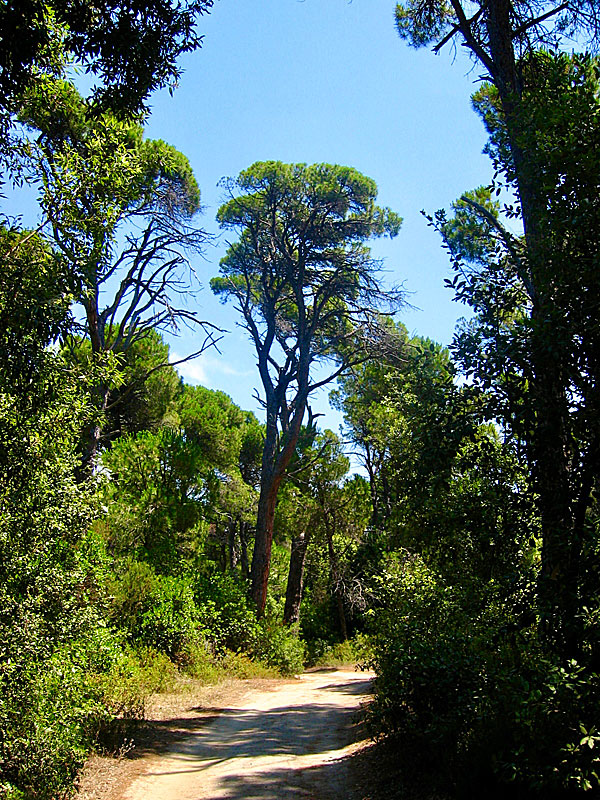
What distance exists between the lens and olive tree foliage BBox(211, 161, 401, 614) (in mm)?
17359

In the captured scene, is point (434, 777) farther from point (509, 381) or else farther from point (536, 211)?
point (536, 211)

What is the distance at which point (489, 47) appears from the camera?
746 centimetres

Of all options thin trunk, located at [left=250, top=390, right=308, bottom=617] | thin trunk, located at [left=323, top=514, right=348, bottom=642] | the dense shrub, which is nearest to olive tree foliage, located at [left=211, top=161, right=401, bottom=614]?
thin trunk, located at [left=250, top=390, right=308, bottom=617]

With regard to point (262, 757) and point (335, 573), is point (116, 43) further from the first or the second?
point (335, 573)

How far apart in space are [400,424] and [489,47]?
22.0 ft

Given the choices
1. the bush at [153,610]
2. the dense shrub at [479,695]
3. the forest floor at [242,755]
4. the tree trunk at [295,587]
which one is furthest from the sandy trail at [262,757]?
the tree trunk at [295,587]

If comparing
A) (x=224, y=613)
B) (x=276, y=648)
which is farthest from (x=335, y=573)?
(x=224, y=613)

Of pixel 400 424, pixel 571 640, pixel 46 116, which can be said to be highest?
pixel 46 116

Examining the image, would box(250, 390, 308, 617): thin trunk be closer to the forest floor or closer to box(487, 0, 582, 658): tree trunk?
the forest floor

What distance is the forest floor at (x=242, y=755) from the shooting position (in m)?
5.69

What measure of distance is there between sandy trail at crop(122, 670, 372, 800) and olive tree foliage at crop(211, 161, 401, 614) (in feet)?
23.5

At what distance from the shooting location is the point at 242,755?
7160 millimetres

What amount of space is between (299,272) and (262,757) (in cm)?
1376

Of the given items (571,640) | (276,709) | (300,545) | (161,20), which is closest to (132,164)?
(161,20)
